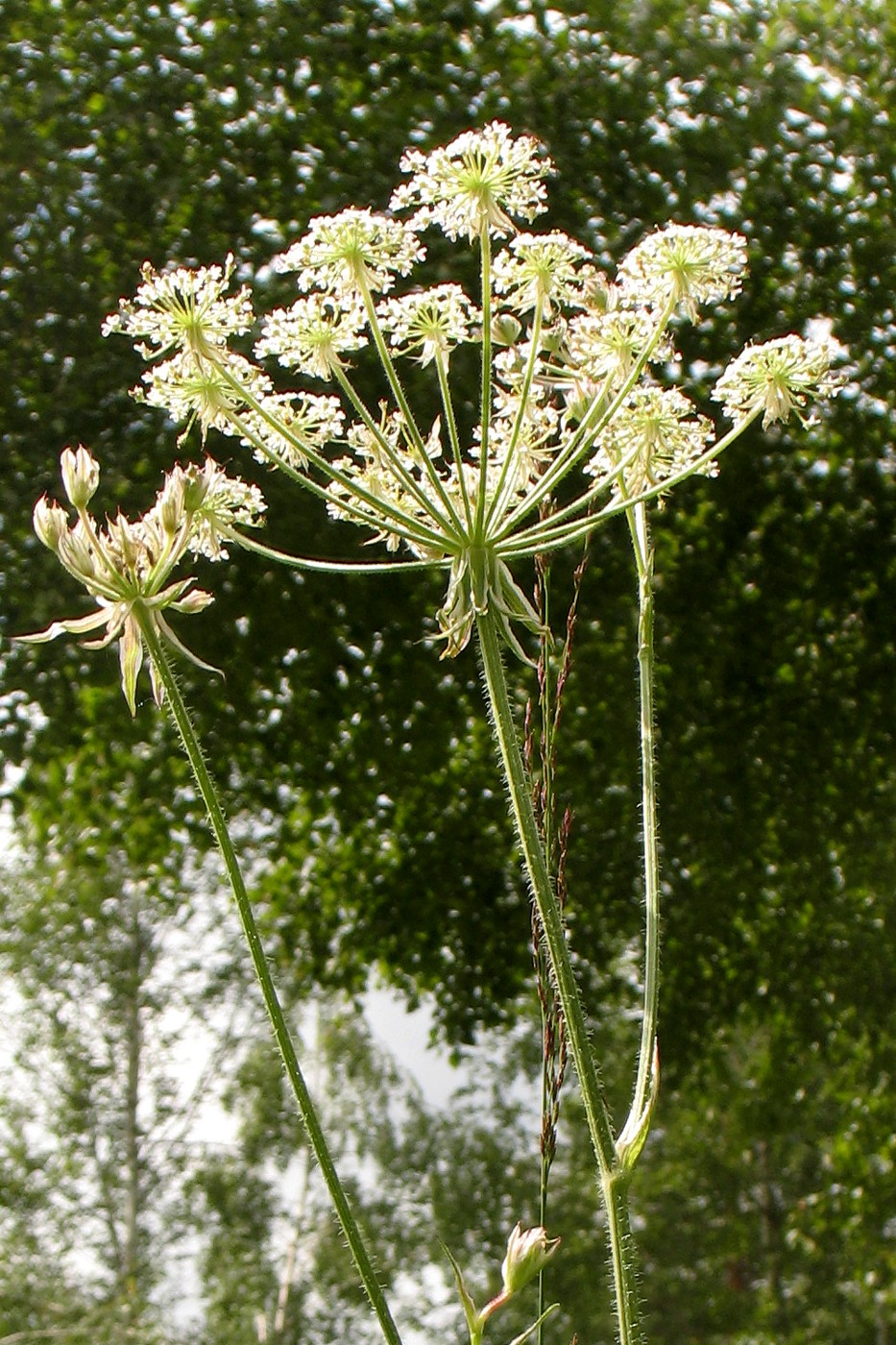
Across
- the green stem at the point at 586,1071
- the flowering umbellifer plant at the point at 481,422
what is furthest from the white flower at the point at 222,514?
the green stem at the point at 586,1071

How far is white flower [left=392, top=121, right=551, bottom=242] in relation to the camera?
800 mm

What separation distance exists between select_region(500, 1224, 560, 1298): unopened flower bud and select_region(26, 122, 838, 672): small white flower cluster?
27cm

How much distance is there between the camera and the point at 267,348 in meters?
0.84

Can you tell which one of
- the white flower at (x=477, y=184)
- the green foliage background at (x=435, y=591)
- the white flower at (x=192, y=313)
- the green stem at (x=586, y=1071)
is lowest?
the green stem at (x=586, y=1071)

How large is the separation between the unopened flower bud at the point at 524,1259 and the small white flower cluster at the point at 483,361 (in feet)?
0.90

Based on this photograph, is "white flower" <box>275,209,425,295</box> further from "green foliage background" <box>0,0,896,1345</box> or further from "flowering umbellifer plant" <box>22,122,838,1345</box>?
"green foliage background" <box>0,0,896,1345</box>

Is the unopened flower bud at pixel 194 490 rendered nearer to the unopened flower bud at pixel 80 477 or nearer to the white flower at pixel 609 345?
the unopened flower bud at pixel 80 477

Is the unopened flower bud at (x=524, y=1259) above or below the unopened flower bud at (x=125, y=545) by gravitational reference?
below

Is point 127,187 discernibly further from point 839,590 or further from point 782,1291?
point 782,1291

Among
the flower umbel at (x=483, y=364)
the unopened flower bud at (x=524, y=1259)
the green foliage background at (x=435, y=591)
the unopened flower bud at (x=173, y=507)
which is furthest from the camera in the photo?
the green foliage background at (x=435, y=591)

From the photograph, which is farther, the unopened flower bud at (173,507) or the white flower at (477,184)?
the white flower at (477,184)

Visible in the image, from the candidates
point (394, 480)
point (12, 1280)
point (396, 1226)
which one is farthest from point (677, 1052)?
point (394, 480)

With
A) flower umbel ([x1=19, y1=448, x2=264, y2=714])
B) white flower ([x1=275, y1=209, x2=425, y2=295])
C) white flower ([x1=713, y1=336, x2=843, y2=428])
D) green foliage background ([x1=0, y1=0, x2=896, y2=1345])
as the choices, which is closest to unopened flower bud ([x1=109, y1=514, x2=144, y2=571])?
flower umbel ([x1=19, y1=448, x2=264, y2=714])

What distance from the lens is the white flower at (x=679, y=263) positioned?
2.57 ft
